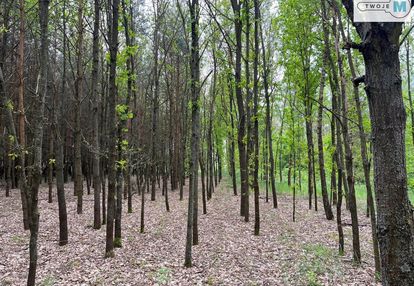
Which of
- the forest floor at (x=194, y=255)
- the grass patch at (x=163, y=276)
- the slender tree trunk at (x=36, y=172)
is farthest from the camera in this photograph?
the forest floor at (x=194, y=255)

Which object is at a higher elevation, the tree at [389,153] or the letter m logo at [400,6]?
the letter m logo at [400,6]

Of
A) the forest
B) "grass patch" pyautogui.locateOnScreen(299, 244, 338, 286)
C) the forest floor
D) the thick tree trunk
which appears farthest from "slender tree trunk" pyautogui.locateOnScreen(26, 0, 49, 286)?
"grass patch" pyautogui.locateOnScreen(299, 244, 338, 286)

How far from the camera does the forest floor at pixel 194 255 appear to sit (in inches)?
257

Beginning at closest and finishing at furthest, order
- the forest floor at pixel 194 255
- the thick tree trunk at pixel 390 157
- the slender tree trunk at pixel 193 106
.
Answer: the thick tree trunk at pixel 390 157 < the forest floor at pixel 194 255 < the slender tree trunk at pixel 193 106

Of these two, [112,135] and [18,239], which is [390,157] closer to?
[112,135]

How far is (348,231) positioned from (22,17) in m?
13.0

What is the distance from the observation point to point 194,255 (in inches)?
323

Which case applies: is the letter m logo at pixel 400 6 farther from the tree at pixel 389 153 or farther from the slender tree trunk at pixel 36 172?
the slender tree trunk at pixel 36 172

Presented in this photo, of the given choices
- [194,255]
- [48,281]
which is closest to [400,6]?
[48,281]

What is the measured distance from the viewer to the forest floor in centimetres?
652

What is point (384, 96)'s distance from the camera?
1993 mm

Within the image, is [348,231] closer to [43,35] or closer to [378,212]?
[378,212]

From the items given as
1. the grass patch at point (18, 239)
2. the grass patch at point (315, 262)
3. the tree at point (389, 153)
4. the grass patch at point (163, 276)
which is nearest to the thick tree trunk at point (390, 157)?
the tree at point (389, 153)

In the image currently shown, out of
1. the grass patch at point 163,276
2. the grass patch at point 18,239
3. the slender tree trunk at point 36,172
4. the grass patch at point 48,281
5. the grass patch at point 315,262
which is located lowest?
the grass patch at point 315,262
